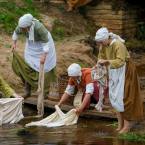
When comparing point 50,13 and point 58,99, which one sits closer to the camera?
point 58,99

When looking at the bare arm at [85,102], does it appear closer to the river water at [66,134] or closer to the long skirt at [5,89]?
the river water at [66,134]

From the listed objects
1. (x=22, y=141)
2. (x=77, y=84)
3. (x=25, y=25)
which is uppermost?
(x=25, y=25)

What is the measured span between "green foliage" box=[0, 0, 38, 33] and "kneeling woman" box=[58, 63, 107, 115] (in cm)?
619

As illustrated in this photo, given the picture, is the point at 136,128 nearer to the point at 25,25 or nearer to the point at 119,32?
the point at 25,25

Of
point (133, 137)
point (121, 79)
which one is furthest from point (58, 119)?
point (133, 137)

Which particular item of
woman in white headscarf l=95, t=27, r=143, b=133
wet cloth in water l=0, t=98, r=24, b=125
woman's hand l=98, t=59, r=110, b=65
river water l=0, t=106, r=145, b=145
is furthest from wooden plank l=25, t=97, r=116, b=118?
woman's hand l=98, t=59, r=110, b=65

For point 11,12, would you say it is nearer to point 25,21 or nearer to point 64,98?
point 25,21

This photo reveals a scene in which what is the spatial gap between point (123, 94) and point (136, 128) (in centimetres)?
79

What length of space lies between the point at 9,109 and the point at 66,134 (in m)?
1.28

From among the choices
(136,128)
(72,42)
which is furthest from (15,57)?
(72,42)

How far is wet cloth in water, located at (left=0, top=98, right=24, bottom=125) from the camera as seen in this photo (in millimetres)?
11461

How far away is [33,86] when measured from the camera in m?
12.9

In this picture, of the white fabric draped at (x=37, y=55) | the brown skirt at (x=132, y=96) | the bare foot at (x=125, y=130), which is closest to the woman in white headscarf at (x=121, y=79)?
the brown skirt at (x=132, y=96)

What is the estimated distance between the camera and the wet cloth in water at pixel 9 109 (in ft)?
37.6
